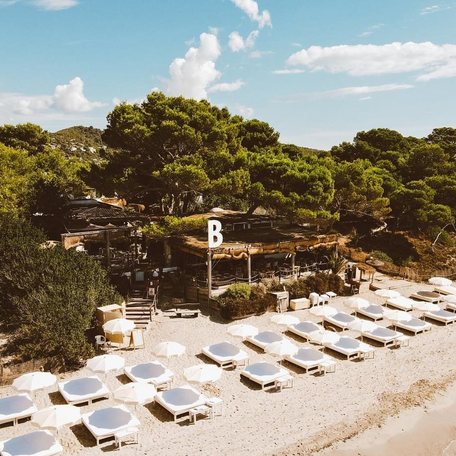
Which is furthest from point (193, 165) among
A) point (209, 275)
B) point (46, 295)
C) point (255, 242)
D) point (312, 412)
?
point (312, 412)

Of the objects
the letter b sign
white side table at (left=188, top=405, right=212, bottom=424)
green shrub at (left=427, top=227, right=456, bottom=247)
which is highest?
the letter b sign

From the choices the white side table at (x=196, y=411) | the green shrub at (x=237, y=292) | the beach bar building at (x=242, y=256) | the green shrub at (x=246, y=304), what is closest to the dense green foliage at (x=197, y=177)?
the beach bar building at (x=242, y=256)

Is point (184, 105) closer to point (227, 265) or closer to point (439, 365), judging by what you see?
point (227, 265)

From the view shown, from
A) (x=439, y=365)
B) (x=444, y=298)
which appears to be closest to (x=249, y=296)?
(x=439, y=365)

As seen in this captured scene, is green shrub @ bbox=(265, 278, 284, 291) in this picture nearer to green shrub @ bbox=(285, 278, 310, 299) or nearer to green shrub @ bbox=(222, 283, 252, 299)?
green shrub @ bbox=(285, 278, 310, 299)

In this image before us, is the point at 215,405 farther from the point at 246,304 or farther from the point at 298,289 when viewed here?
the point at 298,289

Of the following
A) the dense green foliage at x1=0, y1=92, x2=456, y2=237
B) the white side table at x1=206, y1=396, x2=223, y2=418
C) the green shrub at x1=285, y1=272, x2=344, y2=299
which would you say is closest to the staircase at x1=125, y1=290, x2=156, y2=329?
the dense green foliage at x1=0, y1=92, x2=456, y2=237

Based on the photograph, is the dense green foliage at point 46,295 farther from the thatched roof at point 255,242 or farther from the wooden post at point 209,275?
the thatched roof at point 255,242

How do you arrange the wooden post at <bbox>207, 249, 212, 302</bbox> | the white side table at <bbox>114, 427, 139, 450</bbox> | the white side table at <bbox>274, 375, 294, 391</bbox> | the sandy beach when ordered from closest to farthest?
the white side table at <bbox>114, 427, 139, 450</bbox> → the sandy beach → the white side table at <bbox>274, 375, 294, 391</bbox> → the wooden post at <bbox>207, 249, 212, 302</bbox>
